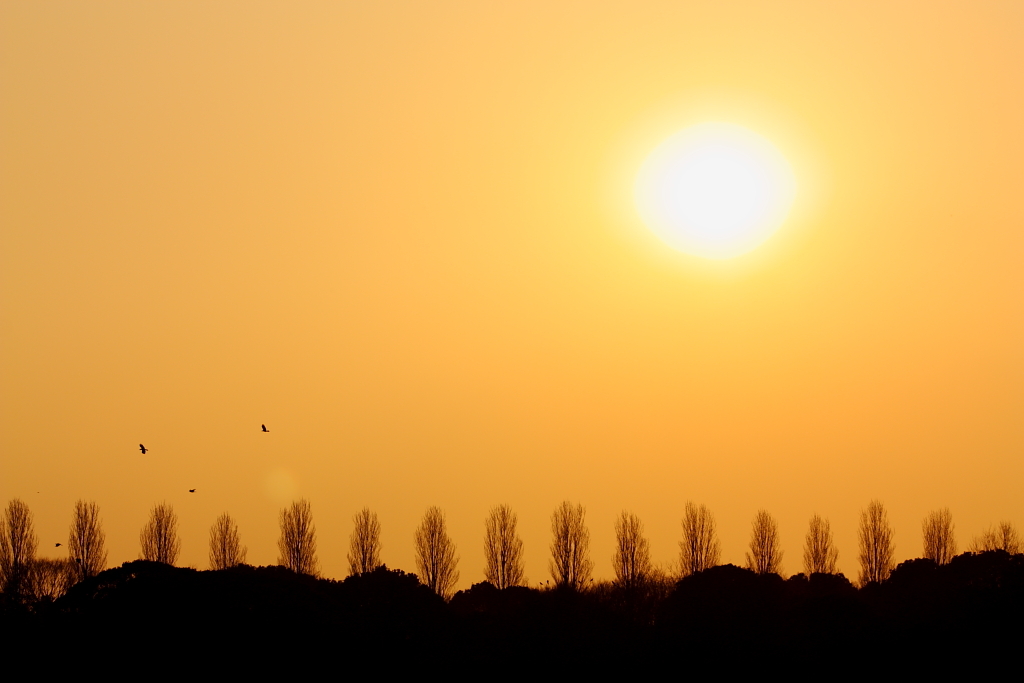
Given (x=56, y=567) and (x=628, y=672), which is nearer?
(x=628, y=672)

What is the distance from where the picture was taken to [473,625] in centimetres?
5453

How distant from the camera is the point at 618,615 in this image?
182 feet

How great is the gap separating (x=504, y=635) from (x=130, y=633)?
15.3 meters

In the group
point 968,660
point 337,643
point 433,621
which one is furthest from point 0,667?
point 968,660

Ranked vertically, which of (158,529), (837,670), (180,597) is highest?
(158,529)

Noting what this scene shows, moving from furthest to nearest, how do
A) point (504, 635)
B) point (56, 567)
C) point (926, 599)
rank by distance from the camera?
point (56, 567) < point (926, 599) < point (504, 635)

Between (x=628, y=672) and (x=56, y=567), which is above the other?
(x=56, y=567)

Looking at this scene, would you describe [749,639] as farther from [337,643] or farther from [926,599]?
[337,643]

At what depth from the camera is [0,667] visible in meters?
46.8

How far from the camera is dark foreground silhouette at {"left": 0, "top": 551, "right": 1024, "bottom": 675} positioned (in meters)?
48.9

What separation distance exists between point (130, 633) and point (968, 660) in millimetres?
34597

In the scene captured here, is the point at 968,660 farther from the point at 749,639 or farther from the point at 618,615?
the point at 618,615

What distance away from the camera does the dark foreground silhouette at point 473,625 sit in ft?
160

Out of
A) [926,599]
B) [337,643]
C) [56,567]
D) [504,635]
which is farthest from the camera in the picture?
[56,567]
